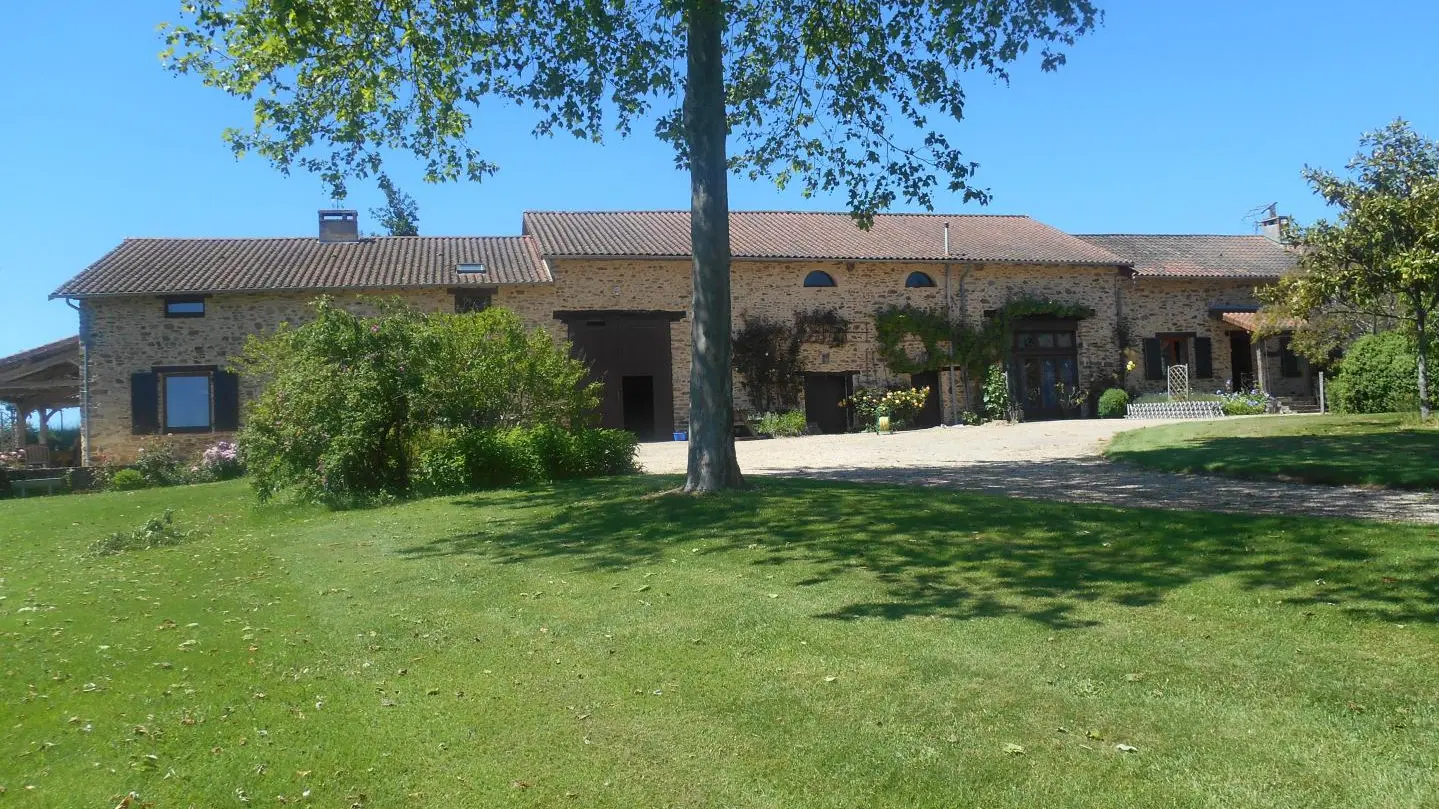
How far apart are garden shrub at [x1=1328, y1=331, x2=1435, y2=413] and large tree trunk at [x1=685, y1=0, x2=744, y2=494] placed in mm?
14363

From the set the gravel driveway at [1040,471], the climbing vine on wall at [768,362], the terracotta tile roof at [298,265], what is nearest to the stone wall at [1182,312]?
the gravel driveway at [1040,471]

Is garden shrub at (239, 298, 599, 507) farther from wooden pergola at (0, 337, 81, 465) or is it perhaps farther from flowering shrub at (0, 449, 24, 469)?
wooden pergola at (0, 337, 81, 465)

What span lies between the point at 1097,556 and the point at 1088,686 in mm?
2888

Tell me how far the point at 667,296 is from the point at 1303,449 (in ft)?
50.3

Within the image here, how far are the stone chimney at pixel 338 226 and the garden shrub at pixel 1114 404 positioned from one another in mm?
20714

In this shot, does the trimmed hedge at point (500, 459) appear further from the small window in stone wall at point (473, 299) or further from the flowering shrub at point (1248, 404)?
the flowering shrub at point (1248, 404)

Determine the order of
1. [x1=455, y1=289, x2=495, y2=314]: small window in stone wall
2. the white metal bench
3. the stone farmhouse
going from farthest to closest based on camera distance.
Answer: [x1=455, y1=289, x2=495, y2=314]: small window in stone wall, the stone farmhouse, the white metal bench

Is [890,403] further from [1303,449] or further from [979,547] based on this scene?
[979,547]

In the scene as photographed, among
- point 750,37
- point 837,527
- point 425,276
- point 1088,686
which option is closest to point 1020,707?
point 1088,686

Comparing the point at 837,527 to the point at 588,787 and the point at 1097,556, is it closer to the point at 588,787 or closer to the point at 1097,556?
the point at 1097,556

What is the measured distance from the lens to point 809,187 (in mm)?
12969

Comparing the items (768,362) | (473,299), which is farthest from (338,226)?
(768,362)

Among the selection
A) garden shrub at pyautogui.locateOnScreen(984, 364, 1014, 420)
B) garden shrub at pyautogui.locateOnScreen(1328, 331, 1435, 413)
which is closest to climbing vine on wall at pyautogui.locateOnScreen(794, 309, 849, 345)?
garden shrub at pyautogui.locateOnScreen(984, 364, 1014, 420)

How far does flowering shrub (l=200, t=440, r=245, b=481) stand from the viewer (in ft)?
65.5
